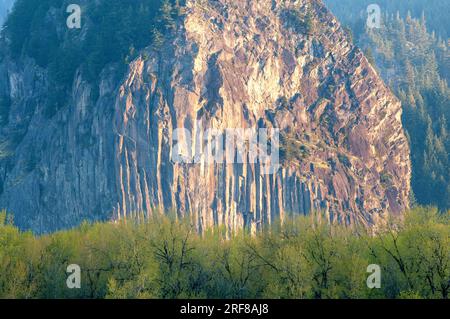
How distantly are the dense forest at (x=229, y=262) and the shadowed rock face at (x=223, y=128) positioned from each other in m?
32.1

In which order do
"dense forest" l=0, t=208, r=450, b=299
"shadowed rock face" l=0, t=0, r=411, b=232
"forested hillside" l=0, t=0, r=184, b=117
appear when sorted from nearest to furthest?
"dense forest" l=0, t=208, r=450, b=299 → "shadowed rock face" l=0, t=0, r=411, b=232 → "forested hillside" l=0, t=0, r=184, b=117

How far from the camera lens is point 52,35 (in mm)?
149750

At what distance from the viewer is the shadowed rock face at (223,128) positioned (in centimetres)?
12394

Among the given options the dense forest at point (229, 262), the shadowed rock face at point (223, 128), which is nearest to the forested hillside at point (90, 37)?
the shadowed rock face at point (223, 128)

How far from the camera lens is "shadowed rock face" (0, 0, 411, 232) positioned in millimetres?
123938

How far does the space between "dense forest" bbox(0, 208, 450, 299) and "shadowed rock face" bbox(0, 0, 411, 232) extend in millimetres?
32098

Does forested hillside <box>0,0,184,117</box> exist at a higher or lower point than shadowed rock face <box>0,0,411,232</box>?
higher

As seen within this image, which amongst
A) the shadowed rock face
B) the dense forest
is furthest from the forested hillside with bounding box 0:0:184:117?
the dense forest

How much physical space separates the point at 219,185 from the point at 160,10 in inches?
898

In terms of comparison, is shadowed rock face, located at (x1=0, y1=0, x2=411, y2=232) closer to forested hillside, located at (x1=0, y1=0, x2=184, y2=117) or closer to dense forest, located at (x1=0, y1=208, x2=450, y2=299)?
forested hillside, located at (x1=0, y1=0, x2=184, y2=117)

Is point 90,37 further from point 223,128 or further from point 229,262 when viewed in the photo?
point 229,262

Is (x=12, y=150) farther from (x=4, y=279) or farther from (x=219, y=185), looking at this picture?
(x=4, y=279)

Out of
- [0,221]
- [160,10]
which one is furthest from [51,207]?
[0,221]

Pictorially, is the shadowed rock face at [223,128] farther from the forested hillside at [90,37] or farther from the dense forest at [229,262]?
the dense forest at [229,262]
